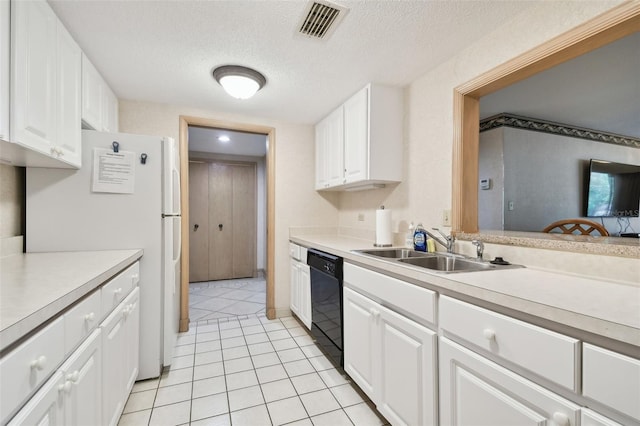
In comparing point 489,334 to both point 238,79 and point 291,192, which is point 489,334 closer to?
point 238,79

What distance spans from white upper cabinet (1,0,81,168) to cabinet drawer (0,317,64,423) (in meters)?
0.87

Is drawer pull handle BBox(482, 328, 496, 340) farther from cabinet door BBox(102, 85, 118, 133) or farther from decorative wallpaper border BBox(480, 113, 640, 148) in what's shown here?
decorative wallpaper border BBox(480, 113, 640, 148)

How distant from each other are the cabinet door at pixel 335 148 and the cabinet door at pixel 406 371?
5.02 feet

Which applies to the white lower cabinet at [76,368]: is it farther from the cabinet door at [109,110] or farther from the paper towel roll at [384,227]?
the paper towel roll at [384,227]

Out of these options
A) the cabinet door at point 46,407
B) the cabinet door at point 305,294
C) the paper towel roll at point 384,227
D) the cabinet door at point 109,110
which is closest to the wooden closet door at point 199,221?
the cabinet door at point 109,110

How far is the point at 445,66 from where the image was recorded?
1.98 meters

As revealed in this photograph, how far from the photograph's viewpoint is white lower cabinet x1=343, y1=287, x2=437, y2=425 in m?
1.22

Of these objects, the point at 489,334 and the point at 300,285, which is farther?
the point at 300,285

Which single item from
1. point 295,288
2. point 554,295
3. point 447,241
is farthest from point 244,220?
point 554,295

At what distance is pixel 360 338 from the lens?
68.0 inches

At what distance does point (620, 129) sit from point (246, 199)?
5.82m

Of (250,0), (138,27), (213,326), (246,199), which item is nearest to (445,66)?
(250,0)

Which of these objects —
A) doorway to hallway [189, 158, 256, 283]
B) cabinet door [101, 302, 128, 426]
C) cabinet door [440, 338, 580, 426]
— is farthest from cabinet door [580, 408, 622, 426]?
doorway to hallway [189, 158, 256, 283]

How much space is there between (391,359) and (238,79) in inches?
82.6
